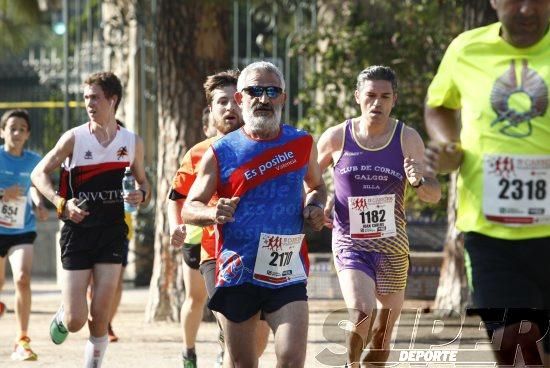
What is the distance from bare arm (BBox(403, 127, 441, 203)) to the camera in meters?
7.43

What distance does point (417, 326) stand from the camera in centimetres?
1249

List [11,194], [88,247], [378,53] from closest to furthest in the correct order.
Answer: [88,247] → [11,194] → [378,53]

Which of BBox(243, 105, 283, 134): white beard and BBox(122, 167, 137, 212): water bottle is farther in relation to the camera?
BBox(122, 167, 137, 212): water bottle

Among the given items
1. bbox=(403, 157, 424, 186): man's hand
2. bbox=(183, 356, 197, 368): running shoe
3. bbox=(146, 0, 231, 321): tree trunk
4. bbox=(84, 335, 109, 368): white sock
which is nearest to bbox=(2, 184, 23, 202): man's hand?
bbox=(146, 0, 231, 321): tree trunk

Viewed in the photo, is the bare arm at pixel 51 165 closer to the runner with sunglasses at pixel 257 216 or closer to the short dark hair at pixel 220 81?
the short dark hair at pixel 220 81

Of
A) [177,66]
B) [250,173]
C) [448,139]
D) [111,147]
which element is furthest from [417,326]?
[448,139]

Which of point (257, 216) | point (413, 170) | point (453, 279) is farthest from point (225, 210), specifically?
point (453, 279)

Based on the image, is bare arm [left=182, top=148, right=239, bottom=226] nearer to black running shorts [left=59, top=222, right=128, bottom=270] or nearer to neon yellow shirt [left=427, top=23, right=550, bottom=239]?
neon yellow shirt [left=427, top=23, right=550, bottom=239]

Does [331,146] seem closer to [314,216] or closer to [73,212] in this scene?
[73,212]

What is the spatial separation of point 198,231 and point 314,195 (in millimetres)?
2589

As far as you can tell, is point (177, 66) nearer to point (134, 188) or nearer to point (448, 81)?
point (134, 188)

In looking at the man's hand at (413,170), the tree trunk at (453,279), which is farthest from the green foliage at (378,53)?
the man's hand at (413,170)

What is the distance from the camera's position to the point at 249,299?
670cm

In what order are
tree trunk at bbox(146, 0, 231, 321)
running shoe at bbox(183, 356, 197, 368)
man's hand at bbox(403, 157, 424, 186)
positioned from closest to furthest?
man's hand at bbox(403, 157, 424, 186), running shoe at bbox(183, 356, 197, 368), tree trunk at bbox(146, 0, 231, 321)
